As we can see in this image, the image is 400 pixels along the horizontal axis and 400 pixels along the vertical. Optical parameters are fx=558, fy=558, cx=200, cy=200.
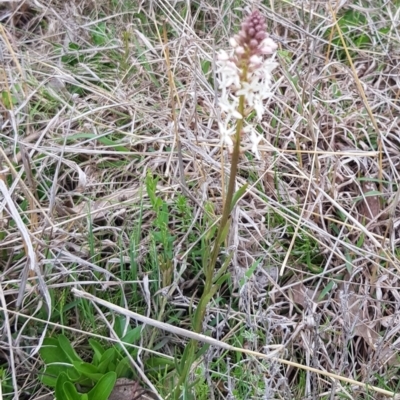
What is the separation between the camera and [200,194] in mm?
1799

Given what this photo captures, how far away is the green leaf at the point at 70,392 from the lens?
1.24 metres

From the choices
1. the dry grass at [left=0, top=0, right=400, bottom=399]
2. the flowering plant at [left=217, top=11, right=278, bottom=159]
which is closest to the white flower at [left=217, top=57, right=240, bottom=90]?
the flowering plant at [left=217, top=11, right=278, bottom=159]

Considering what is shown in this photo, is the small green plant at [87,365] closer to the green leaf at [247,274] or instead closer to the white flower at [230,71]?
the green leaf at [247,274]

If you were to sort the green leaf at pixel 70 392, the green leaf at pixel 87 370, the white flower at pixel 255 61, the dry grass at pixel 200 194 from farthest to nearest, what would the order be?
the dry grass at pixel 200 194 → the green leaf at pixel 87 370 → the green leaf at pixel 70 392 → the white flower at pixel 255 61

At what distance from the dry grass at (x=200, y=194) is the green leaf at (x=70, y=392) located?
0.17m

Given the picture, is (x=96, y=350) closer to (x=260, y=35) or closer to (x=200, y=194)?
(x=200, y=194)

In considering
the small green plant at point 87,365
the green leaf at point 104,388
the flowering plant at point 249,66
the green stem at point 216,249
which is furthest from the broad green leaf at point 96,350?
the flowering plant at point 249,66

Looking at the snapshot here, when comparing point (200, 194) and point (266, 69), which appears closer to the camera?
point (266, 69)

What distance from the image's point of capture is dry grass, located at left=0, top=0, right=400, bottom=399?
147cm

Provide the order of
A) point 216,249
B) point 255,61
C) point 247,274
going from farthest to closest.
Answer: point 247,274 < point 216,249 < point 255,61

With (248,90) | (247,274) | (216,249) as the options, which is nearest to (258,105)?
(248,90)

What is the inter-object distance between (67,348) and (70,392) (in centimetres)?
16

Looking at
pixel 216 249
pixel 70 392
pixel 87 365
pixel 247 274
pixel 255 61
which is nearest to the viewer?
pixel 255 61

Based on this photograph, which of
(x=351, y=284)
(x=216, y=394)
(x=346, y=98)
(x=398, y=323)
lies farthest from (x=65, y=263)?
(x=346, y=98)
